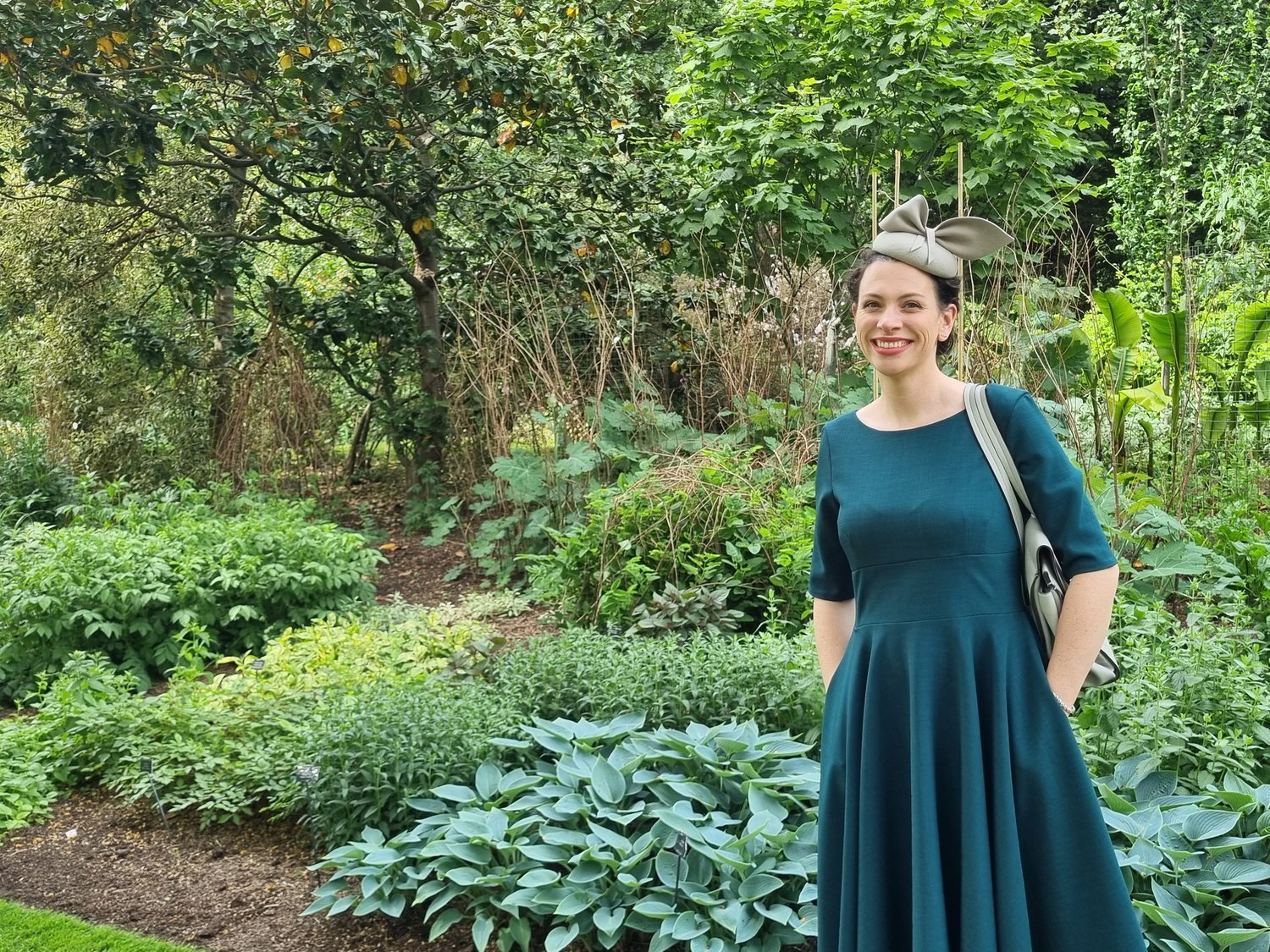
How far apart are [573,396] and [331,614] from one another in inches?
97.5

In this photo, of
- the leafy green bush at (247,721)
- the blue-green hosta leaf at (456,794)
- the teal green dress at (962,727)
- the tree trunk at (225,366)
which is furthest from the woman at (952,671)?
the tree trunk at (225,366)

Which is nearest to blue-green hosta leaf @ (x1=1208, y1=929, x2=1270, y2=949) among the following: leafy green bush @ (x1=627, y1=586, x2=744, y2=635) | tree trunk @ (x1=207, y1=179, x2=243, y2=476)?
leafy green bush @ (x1=627, y1=586, x2=744, y2=635)

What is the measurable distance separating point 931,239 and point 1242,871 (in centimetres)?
191

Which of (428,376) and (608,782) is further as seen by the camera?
(428,376)

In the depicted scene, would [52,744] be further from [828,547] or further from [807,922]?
[828,547]

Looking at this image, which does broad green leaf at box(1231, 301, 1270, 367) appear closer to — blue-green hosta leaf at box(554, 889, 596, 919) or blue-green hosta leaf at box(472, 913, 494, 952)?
blue-green hosta leaf at box(554, 889, 596, 919)

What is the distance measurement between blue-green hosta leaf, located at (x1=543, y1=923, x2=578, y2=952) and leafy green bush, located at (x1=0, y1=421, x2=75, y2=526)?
7.20 metres

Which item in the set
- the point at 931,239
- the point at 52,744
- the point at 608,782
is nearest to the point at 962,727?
the point at 931,239

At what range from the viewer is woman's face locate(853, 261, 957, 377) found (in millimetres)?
2160

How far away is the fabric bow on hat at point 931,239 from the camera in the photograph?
85.4 inches

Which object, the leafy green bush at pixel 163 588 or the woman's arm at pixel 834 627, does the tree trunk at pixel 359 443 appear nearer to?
the leafy green bush at pixel 163 588

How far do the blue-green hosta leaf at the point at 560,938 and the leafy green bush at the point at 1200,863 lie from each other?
4.75 feet

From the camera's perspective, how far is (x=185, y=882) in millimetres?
3762

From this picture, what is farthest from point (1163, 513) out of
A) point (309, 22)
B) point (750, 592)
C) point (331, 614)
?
point (309, 22)
